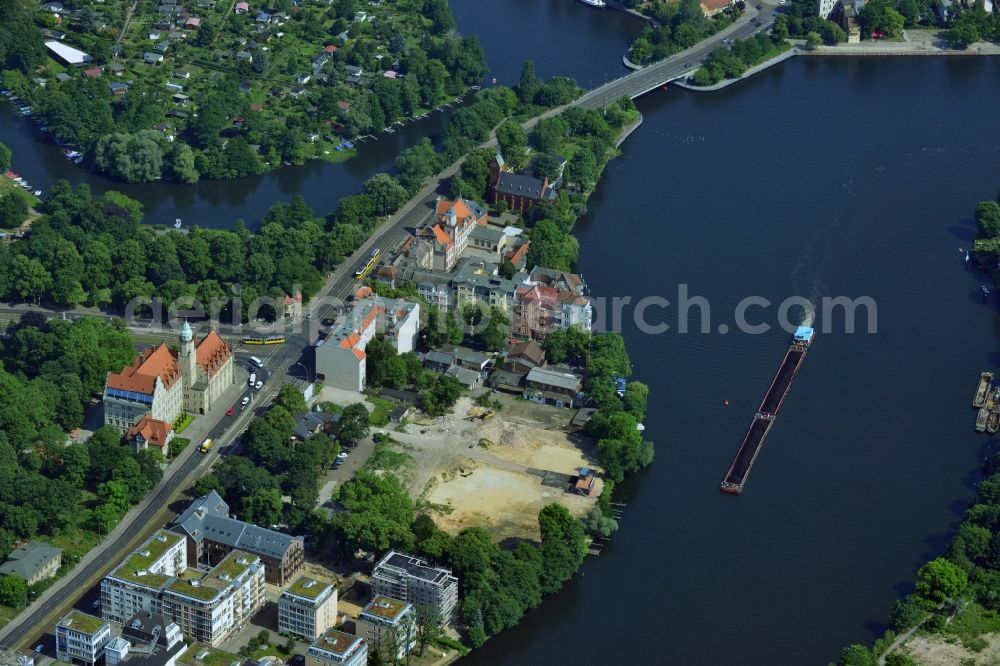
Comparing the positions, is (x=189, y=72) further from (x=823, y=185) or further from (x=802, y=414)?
(x=802, y=414)

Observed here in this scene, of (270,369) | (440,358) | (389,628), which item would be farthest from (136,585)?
(440,358)

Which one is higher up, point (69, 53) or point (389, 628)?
point (69, 53)

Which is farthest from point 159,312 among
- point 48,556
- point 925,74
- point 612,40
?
point 925,74

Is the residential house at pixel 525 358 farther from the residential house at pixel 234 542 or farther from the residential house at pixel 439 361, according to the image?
the residential house at pixel 234 542

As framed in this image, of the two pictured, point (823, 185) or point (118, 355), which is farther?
point (823, 185)

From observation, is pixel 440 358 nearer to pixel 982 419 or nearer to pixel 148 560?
pixel 148 560
